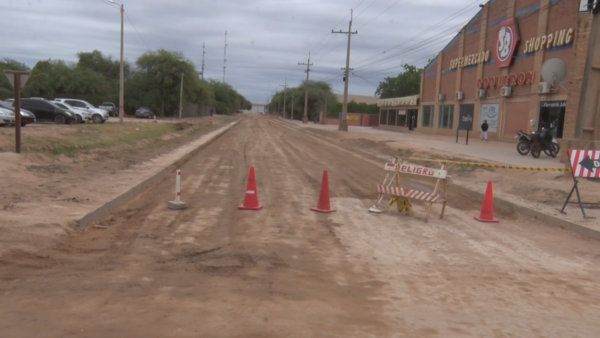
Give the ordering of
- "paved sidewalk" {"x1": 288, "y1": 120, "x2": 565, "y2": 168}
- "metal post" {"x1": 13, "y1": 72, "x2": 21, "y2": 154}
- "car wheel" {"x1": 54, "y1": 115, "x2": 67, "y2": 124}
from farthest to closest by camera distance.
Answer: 1. "car wheel" {"x1": 54, "y1": 115, "x2": 67, "y2": 124}
2. "paved sidewalk" {"x1": 288, "y1": 120, "x2": 565, "y2": 168}
3. "metal post" {"x1": 13, "y1": 72, "x2": 21, "y2": 154}

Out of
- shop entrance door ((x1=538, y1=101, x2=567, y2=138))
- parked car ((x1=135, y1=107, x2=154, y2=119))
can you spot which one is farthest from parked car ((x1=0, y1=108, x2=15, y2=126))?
parked car ((x1=135, y1=107, x2=154, y2=119))

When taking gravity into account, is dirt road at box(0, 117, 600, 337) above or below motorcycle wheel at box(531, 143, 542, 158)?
below

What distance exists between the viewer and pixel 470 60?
126 ft

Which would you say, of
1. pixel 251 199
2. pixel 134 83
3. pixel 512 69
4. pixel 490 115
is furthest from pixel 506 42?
pixel 134 83

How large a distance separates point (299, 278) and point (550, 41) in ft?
92.2

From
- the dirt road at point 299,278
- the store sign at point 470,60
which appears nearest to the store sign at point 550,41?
the store sign at point 470,60

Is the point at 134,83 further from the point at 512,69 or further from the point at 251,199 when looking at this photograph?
the point at 251,199

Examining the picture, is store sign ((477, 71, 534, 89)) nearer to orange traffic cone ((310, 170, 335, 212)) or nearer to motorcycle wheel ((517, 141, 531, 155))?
motorcycle wheel ((517, 141, 531, 155))

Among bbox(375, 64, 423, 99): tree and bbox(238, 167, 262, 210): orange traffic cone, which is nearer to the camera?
bbox(238, 167, 262, 210): orange traffic cone

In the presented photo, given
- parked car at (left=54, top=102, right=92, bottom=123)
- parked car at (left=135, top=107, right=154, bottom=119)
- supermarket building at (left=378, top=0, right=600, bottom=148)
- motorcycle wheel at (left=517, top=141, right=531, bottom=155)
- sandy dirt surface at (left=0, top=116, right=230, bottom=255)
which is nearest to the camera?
sandy dirt surface at (left=0, top=116, right=230, bottom=255)

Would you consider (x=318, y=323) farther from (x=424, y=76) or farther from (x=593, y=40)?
(x=424, y=76)

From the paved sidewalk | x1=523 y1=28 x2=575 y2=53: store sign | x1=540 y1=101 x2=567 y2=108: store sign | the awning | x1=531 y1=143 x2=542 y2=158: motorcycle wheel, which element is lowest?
the paved sidewalk

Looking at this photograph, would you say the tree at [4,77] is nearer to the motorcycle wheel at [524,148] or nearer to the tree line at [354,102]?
the tree line at [354,102]

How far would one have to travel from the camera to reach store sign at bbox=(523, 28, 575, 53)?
1043 inches
